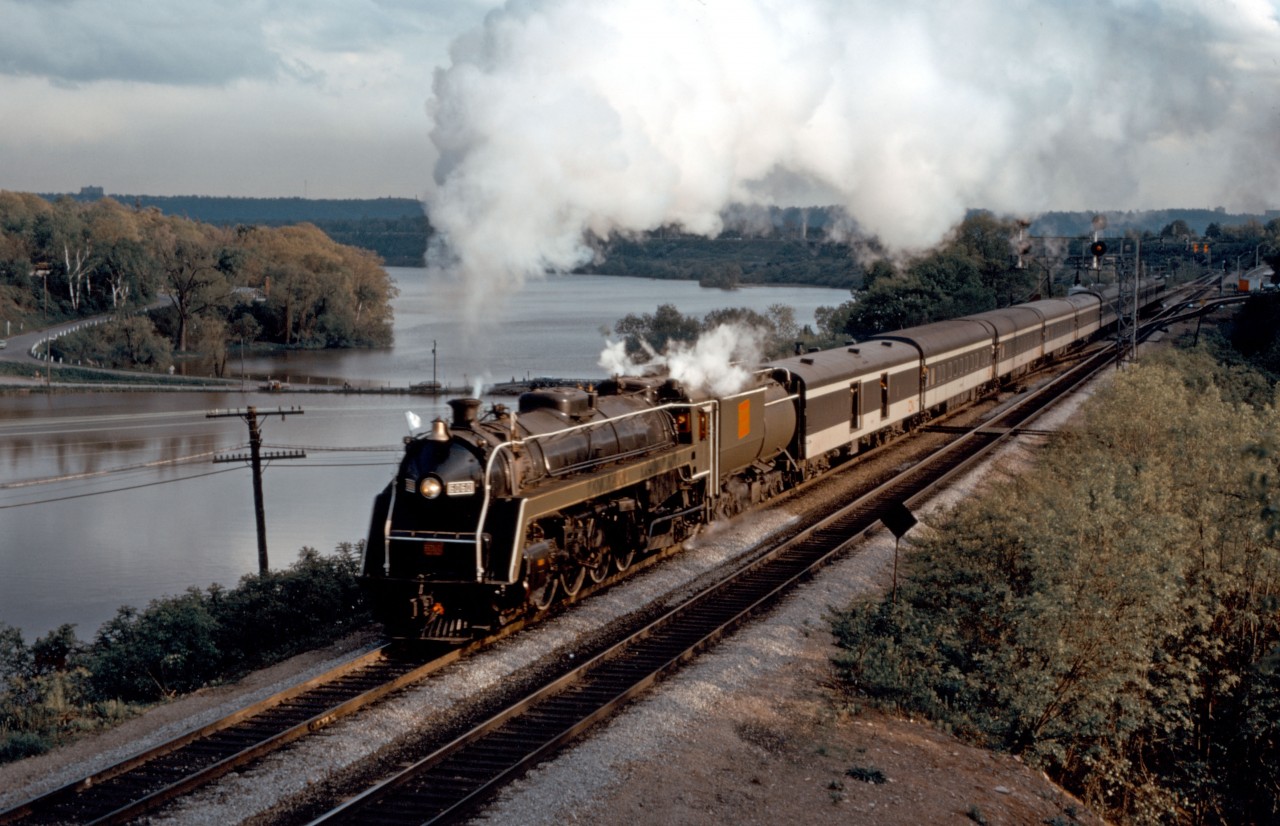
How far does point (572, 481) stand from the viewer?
1781 centimetres

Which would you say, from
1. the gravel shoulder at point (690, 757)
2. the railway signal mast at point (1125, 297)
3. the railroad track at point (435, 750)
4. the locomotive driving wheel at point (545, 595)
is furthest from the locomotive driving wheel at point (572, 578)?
the railway signal mast at point (1125, 297)

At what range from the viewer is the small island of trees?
4560 inches

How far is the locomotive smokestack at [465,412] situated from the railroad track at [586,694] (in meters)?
3.95

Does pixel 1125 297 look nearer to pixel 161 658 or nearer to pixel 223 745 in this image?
pixel 161 658

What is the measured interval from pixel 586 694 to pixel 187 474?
53.2 meters

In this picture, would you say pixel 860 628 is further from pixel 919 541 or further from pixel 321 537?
pixel 321 537

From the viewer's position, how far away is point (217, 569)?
42250mm

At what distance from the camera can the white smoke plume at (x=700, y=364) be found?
23156mm

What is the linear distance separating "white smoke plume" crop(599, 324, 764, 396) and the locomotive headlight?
701 cm

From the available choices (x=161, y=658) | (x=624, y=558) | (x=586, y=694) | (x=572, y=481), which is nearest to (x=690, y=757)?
(x=586, y=694)

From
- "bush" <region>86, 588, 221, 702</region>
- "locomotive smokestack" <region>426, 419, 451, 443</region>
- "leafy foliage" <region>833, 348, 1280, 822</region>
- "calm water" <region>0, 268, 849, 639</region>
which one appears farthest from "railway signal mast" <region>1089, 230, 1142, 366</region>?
"bush" <region>86, 588, 221, 702</region>

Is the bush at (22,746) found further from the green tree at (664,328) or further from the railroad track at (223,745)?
the green tree at (664,328)

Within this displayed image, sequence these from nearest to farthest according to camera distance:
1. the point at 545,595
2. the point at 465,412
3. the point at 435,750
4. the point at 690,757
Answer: the point at 435,750
the point at 690,757
the point at 465,412
the point at 545,595

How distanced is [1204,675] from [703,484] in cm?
1045
